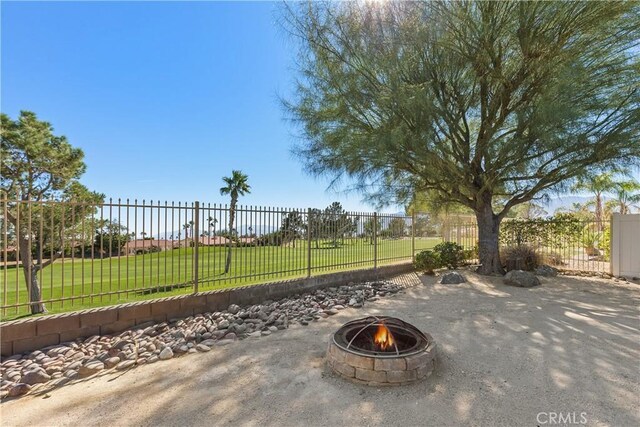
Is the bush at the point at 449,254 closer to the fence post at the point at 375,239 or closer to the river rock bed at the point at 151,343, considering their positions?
the fence post at the point at 375,239

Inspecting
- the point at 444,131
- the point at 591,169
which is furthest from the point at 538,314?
the point at 444,131

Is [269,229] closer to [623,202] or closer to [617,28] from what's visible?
[617,28]

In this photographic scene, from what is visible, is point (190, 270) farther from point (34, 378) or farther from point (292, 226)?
point (34, 378)

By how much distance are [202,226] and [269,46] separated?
5656 mm

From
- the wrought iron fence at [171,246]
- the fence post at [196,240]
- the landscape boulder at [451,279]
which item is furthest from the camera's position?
the landscape boulder at [451,279]

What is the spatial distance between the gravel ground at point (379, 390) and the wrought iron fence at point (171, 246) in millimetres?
1936

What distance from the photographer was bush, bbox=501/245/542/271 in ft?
32.8

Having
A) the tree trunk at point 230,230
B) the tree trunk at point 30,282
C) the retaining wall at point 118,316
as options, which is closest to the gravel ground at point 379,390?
the retaining wall at point 118,316

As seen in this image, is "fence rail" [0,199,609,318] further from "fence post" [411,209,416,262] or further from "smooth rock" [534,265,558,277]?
"smooth rock" [534,265,558,277]

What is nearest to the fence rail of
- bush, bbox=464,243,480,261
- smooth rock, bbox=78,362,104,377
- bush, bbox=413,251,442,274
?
bush, bbox=413,251,442,274

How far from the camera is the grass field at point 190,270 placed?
4.98 metres

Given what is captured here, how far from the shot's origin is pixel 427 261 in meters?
9.98

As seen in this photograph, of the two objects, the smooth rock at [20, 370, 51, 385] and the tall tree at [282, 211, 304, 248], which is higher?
the tall tree at [282, 211, 304, 248]

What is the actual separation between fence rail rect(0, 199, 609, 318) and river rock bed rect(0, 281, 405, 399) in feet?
2.47
